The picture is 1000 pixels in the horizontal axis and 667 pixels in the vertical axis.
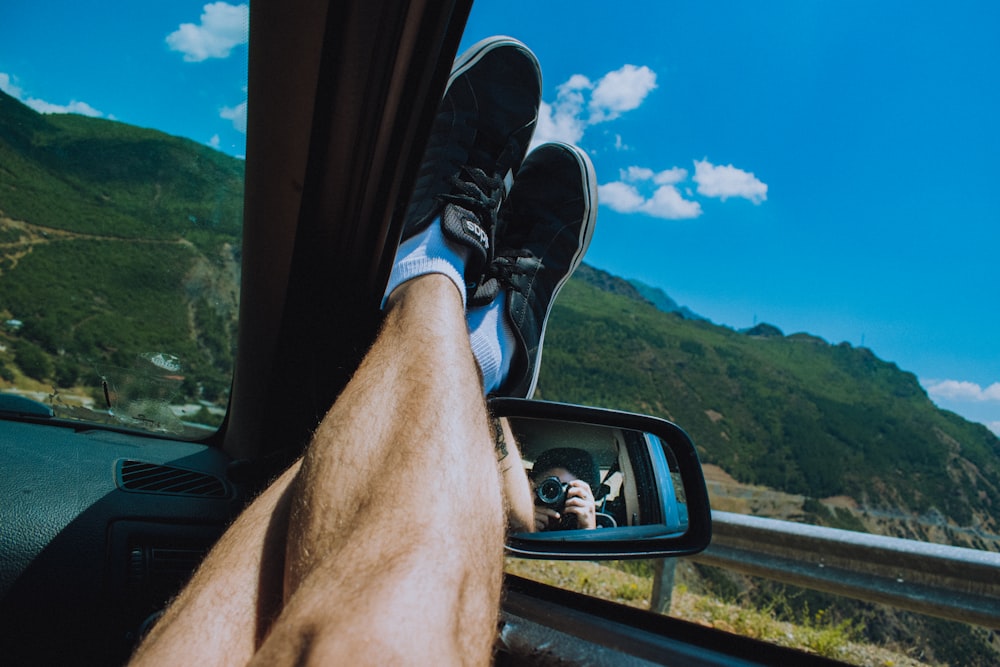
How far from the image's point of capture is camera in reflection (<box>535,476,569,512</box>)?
55.7 inches

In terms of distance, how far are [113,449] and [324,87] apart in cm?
112

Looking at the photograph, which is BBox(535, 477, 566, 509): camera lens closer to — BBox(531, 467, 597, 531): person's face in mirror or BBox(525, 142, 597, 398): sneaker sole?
BBox(531, 467, 597, 531): person's face in mirror

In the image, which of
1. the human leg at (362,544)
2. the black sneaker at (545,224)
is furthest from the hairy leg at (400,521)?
the black sneaker at (545,224)

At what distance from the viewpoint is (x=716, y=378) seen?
368 feet

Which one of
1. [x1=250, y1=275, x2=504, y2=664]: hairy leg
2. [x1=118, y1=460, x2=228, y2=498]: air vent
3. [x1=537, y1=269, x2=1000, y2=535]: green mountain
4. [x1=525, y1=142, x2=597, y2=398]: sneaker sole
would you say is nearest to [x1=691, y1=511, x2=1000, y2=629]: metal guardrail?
[x1=525, y1=142, x2=597, y2=398]: sneaker sole

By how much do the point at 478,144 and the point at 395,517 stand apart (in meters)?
1.57

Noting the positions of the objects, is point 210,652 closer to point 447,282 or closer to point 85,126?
point 447,282

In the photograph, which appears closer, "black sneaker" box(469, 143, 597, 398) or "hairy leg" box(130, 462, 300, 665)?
"hairy leg" box(130, 462, 300, 665)

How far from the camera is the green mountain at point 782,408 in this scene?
254ft

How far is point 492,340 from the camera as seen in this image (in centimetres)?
175

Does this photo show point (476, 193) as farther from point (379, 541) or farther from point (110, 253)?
point (379, 541)

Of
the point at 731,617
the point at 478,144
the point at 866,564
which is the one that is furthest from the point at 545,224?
the point at 731,617

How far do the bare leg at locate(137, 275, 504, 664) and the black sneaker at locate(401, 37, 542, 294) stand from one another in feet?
1.80

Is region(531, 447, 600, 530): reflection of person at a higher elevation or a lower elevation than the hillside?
lower
